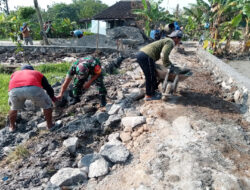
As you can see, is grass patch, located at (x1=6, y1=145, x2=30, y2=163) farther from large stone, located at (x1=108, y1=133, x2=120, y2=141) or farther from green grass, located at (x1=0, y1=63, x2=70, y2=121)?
green grass, located at (x1=0, y1=63, x2=70, y2=121)

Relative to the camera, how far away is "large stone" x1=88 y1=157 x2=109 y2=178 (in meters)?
2.44

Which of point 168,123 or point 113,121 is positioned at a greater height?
point 168,123

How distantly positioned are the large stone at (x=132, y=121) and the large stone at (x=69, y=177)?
111 cm

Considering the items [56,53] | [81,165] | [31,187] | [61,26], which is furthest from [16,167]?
[61,26]

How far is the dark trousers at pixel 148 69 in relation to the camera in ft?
12.6

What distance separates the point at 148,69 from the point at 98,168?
7.01 ft

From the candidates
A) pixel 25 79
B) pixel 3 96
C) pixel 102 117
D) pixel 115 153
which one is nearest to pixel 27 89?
pixel 25 79

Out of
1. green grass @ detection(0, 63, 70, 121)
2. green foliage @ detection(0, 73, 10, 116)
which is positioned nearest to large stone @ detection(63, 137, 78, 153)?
green grass @ detection(0, 63, 70, 121)

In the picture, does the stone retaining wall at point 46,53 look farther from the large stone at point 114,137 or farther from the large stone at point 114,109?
the large stone at point 114,137

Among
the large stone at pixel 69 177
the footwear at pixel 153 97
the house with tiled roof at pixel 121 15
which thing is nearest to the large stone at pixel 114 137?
the large stone at pixel 69 177

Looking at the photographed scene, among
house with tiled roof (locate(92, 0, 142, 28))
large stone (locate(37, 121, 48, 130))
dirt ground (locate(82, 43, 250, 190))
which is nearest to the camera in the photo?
dirt ground (locate(82, 43, 250, 190))

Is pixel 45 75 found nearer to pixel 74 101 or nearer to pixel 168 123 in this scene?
pixel 74 101

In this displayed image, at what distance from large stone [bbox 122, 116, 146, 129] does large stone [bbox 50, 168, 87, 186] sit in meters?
1.11

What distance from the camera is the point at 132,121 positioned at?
3318 mm
